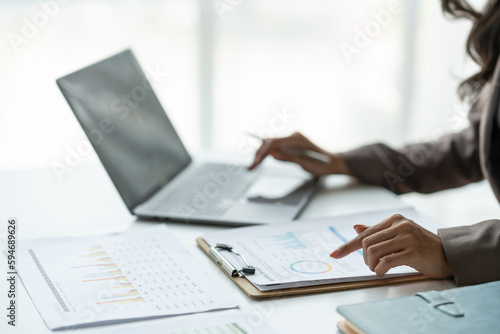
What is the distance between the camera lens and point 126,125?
1.35 m

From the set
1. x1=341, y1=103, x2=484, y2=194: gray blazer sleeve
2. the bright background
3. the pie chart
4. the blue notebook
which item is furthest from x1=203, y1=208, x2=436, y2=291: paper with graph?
the bright background

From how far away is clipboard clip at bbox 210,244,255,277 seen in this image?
0.98 metres

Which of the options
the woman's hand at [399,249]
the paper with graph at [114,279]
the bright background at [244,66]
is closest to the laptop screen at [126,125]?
the paper with graph at [114,279]

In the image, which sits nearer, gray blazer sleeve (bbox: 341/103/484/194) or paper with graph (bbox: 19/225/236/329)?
paper with graph (bbox: 19/225/236/329)

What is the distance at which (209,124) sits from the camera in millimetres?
2881

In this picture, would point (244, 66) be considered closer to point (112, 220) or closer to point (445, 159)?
point (445, 159)

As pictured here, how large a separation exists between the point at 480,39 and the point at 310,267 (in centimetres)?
83

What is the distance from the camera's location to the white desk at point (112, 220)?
2.86ft

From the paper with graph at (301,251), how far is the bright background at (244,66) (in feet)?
4.93

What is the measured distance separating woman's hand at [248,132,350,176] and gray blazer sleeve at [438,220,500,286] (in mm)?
486

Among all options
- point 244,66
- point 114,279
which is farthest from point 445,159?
point 244,66

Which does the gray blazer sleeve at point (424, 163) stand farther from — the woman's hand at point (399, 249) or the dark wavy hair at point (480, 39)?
the woman's hand at point (399, 249)

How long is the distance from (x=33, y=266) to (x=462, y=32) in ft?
7.73

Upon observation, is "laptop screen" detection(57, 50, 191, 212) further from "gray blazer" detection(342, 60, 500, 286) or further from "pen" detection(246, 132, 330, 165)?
"gray blazer" detection(342, 60, 500, 286)
